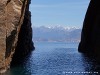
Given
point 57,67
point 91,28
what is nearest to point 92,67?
point 57,67

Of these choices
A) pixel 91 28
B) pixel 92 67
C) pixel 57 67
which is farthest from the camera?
pixel 91 28

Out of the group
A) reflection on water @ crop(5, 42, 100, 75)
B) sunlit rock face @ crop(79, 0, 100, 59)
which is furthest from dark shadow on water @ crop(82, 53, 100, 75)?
sunlit rock face @ crop(79, 0, 100, 59)

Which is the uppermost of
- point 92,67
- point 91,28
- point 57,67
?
point 91,28

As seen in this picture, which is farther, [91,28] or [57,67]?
[91,28]

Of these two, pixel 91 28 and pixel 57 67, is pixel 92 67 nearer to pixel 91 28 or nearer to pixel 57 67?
pixel 57 67

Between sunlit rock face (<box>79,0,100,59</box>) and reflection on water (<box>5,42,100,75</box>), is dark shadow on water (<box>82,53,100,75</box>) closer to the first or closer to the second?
reflection on water (<box>5,42,100,75</box>)

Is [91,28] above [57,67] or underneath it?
above

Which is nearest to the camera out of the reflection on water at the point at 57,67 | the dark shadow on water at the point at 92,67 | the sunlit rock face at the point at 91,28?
the dark shadow on water at the point at 92,67

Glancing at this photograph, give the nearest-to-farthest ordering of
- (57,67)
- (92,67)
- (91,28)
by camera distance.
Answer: (92,67) → (57,67) → (91,28)

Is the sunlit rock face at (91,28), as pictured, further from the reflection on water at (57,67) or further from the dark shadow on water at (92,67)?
the dark shadow on water at (92,67)

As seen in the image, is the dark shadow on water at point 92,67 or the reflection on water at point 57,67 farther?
the reflection on water at point 57,67

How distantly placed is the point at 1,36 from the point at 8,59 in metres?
8.13

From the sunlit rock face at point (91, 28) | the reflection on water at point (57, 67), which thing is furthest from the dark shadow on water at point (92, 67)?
the sunlit rock face at point (91, 28)

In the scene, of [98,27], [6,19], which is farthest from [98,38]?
[6,19]
